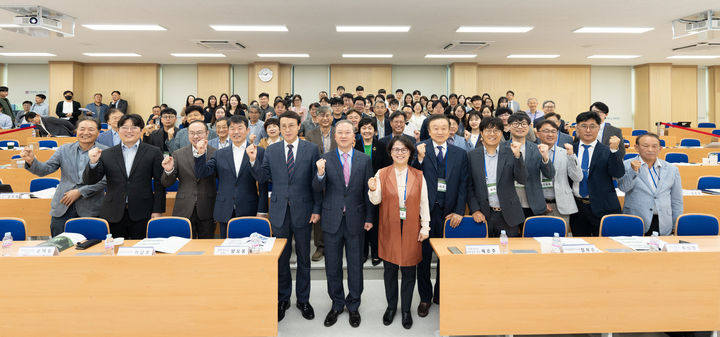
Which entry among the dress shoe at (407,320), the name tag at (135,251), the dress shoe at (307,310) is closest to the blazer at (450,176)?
the dress shoe at (407,320)

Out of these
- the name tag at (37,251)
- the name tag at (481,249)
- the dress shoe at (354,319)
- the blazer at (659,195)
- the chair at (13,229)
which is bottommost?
the dress shoe at (354,319)

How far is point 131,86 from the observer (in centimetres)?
1322

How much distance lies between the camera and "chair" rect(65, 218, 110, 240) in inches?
123

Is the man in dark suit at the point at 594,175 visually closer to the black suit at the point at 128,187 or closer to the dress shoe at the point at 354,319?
the dress shoe at the point at 354,319

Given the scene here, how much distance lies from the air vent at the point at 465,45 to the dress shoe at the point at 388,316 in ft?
25.6

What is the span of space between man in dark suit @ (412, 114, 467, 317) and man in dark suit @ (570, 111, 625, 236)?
126 centimetres

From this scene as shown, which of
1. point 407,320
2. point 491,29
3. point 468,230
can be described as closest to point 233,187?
point 407,320

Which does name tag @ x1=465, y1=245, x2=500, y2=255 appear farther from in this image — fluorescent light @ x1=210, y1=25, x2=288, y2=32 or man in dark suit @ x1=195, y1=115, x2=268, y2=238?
fluorescent light @ x1=210, y1=25, x2=288, y2=32

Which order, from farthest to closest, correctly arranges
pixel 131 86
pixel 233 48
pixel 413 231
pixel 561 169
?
pixel 131 86
pixel 233 48
pixel 561 169
pixel 413 231

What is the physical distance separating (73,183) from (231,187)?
4.60 feet

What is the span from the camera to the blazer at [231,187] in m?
3.38

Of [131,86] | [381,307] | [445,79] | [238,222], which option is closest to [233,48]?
[131,86]

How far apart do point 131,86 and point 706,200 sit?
49.4 feet

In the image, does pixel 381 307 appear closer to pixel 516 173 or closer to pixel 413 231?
pixel 413 231
